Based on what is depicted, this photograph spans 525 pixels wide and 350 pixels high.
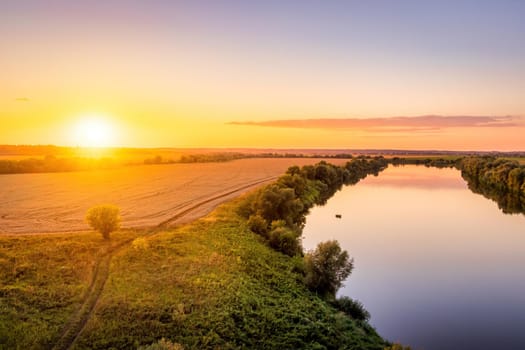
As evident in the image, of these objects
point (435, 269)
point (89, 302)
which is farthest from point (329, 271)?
point (89, 302)

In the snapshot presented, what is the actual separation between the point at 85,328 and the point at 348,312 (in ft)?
35.9

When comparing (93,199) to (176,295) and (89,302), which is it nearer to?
(89,302)

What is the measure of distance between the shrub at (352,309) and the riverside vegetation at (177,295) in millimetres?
53

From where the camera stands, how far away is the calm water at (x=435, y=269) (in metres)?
16.9

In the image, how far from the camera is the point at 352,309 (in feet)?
55.9

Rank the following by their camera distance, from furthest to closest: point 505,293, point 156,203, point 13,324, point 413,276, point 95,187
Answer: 1. point 95,187
2. point 156,203
3. point 413,276
4. point 505,293
5. point 13,324

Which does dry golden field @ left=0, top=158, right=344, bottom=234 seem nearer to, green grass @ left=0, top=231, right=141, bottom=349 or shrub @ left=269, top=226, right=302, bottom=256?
green grass @ left=0, top=231, right=141, bottom=349

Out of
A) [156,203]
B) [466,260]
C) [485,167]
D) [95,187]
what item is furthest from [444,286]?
[485,167]

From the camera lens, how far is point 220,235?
23594 millimetres

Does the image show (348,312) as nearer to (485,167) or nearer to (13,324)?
(13,324)

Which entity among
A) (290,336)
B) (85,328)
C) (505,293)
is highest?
(85,328)

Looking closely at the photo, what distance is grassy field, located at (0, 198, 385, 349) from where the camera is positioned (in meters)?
12.6

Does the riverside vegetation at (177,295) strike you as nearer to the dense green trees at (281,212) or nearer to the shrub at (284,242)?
the shrub at (284,242)

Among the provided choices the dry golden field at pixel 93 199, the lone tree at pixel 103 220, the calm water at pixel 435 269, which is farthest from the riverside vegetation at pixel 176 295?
the dry golden field at pixel 93 199
